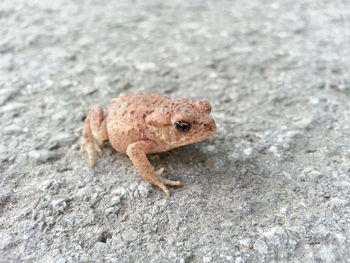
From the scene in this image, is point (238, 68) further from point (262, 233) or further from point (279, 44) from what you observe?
point (262, 233)

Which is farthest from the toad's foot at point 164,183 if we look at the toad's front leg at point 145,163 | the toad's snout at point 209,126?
the toad's snout at point 209,126

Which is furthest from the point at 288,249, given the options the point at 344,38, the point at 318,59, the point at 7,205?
the point at 344,38

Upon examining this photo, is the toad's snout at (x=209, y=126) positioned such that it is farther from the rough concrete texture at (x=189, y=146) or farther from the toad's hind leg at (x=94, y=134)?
the toad's hind leg at (x=94, y=134)

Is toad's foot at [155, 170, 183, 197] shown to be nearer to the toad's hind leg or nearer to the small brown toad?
the small brown toad

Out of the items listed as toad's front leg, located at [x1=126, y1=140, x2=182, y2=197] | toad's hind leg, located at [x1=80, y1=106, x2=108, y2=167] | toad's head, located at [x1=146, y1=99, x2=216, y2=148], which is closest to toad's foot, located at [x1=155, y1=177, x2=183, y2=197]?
toad's front leg, located at [x1=126, y1=140, x2=182, y2=197]

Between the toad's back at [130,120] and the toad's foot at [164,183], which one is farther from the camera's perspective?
the toad's back at [130,120]

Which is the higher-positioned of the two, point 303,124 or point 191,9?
point 191,9

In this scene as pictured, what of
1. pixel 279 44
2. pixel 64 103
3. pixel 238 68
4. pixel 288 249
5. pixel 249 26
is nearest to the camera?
pixel 288 249

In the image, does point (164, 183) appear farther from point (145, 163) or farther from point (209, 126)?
point (209, 126)
